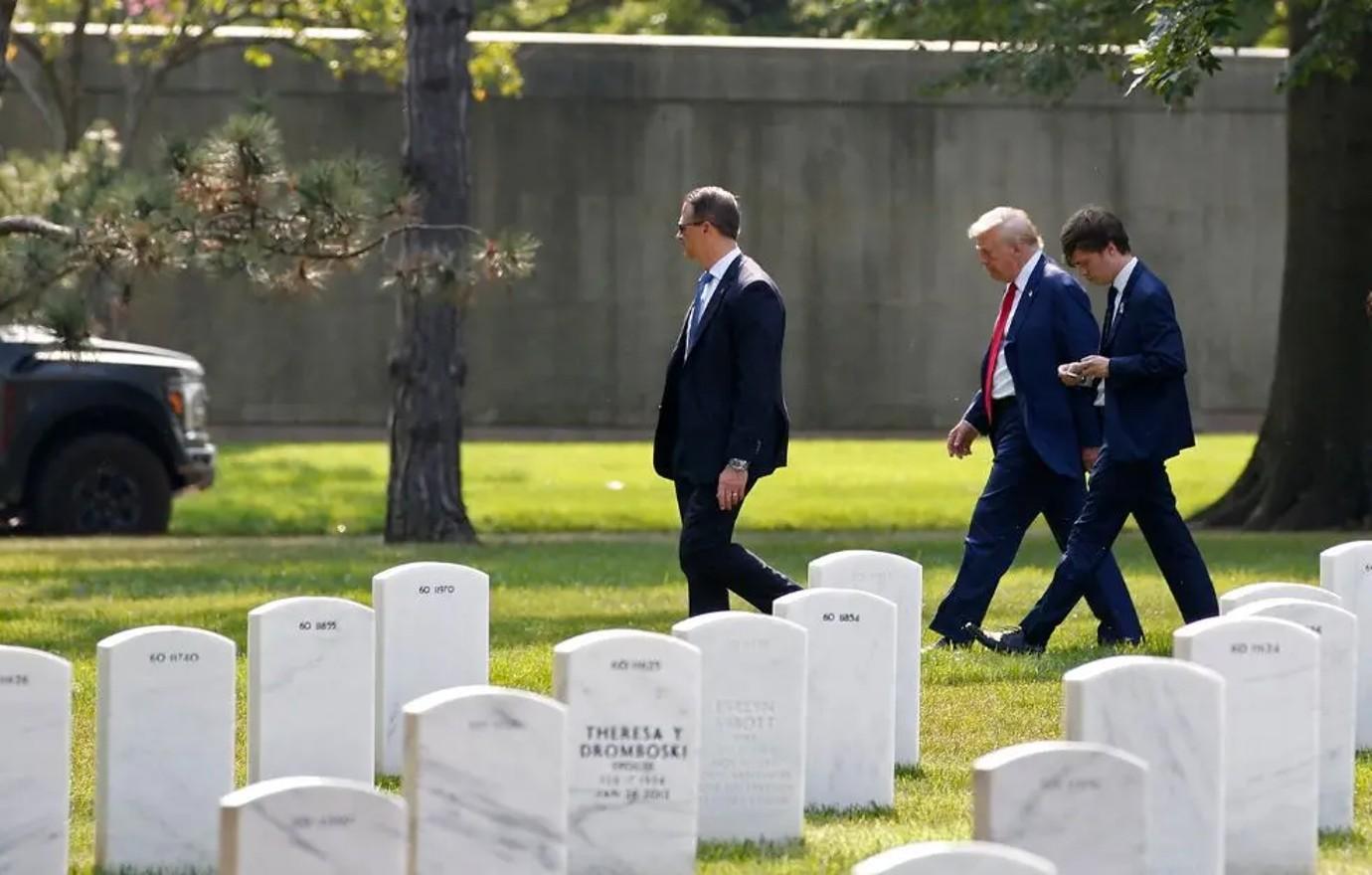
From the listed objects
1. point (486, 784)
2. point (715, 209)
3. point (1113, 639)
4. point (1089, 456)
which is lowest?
point (1113, 639)

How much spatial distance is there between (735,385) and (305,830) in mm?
4741

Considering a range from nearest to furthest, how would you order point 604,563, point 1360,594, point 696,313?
1. point 1360,594
2. point 696,313
3. point 604,563

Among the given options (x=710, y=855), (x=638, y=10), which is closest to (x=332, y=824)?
(x=710, y=855)

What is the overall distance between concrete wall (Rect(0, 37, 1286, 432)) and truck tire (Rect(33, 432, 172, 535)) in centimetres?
887

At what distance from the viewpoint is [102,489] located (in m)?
19.4

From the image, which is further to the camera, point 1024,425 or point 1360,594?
point 1024,425

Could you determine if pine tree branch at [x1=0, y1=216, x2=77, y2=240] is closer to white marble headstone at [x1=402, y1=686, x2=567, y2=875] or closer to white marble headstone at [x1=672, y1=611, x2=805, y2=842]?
white marble headstone at [x1=672, y1=611, x2=805, y2=842]

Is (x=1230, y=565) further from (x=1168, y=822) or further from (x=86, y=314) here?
(x=1168, y=822)

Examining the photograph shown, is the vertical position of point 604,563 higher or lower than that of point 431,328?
lower

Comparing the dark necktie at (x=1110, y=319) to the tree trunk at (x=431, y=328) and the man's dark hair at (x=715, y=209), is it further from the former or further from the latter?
the tree trunk at (x=431, y=328)

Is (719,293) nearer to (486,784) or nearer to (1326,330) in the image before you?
(486,784)

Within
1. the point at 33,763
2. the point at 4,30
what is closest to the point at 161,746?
the point at 33,763

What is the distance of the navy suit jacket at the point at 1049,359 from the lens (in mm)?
11195

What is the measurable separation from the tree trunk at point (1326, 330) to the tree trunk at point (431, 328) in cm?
576
